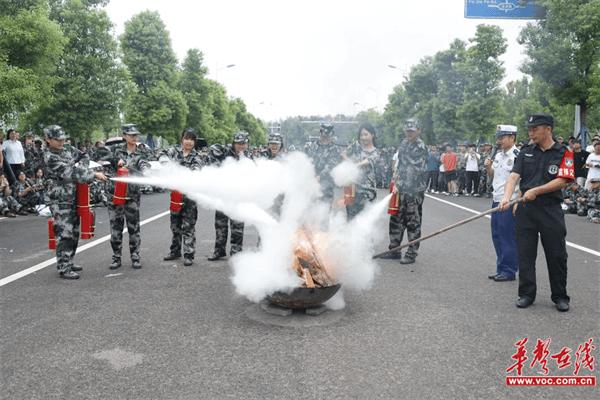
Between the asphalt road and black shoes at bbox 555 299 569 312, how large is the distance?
0.06 meters

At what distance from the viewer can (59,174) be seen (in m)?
6.88

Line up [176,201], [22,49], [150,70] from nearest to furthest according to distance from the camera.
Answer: [176,201]
[22,49]
[150,70]

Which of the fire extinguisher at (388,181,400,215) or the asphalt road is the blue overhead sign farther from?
the asphalt road

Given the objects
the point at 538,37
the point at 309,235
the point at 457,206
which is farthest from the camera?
the point at 538,37

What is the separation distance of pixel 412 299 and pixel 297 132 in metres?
89.1

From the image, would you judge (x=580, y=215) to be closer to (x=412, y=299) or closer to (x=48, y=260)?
(x=412, y=299)

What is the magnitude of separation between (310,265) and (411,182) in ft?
11.1

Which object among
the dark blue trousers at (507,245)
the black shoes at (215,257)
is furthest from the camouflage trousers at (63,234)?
the dark blue trousers at (507,245)

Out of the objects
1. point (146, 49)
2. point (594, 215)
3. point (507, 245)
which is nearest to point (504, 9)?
point (594, 215)

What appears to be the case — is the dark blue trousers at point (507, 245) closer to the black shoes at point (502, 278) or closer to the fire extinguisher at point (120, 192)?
the black shoes at point (502, 278)

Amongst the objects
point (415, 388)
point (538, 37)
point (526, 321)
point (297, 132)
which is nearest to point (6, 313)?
point (415, 388)

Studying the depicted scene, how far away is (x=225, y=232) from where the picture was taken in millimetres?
8141

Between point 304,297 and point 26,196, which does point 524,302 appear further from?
point 26,196

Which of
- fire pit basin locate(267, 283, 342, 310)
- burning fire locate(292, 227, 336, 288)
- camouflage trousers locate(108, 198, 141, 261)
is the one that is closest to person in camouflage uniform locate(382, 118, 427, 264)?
burning fire locate(292, 227, 336, 288)
